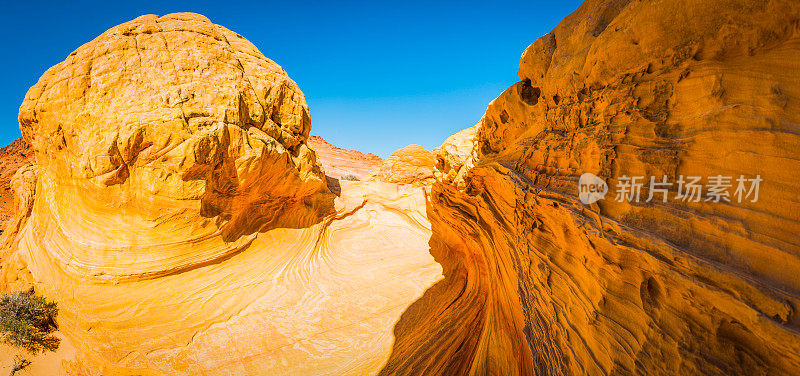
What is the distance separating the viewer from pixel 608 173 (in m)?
2.20

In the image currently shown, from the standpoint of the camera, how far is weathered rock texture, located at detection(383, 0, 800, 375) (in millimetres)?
1370

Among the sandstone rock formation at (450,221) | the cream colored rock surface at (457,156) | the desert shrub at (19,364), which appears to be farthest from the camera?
the cream colored rock surface at (457,156)

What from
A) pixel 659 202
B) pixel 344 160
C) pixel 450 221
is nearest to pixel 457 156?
pixel 450 221

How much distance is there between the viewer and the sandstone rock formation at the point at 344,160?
76.7ft

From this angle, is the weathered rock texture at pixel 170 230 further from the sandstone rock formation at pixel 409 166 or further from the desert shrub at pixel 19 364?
the sandstone rock formation at pixel 409 166

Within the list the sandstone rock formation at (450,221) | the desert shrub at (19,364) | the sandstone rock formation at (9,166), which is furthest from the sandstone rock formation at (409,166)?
the sandstone rock formation at (9,166)

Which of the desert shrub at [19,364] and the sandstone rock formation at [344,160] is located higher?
the sandstone rock formation at [344,160]

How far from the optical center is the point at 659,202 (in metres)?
1.83

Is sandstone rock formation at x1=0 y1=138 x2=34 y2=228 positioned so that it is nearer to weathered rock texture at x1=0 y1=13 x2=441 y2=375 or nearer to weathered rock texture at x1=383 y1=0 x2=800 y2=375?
weathered rock texture at x1=0 y1=13 x2=441 y2=375

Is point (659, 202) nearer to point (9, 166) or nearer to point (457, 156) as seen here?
point (457, 156)

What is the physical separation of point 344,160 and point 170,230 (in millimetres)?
22697

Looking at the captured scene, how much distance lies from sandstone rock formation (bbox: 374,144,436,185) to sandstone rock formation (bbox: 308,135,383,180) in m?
8.42

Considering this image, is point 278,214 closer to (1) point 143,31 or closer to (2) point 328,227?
(2) point 328,227

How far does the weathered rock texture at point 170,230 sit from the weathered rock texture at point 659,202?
11.0 ft
